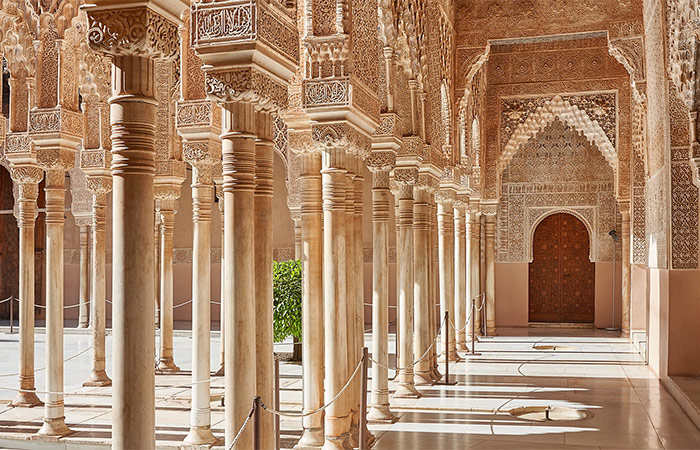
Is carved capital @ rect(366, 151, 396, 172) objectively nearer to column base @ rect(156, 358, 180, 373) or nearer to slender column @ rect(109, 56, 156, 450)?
slender column @ rect(109, 56, 156, 450)

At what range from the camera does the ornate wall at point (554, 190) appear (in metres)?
17.5

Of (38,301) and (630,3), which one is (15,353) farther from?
(630,3)

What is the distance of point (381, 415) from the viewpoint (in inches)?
300

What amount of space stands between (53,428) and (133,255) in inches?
180

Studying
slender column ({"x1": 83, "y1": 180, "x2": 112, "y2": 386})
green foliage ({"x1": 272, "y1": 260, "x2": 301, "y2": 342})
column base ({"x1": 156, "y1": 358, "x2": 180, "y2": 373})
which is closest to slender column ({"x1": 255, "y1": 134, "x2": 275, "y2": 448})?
slender column ({"x1": 83, "y1": 180, "x2": 112, "y2": 386})

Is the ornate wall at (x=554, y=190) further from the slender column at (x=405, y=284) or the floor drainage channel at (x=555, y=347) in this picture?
the slender column at (x=405, y=284)

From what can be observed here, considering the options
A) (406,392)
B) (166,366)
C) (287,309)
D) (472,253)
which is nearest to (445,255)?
(287,309)

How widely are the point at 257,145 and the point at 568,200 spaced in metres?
14.2

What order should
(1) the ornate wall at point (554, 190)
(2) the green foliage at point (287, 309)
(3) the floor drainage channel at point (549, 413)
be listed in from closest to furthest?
(3) the floor drainage channel at point (549, 413)
(2) the green foliage at point (287, 309)
(1) the ornate wall at point (554, 190)

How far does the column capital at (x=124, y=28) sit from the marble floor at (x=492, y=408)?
13.9 feet

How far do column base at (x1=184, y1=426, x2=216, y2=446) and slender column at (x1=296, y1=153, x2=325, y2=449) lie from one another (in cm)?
91

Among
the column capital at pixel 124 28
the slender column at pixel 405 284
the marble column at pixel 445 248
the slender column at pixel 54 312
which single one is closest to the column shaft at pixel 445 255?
the marble column at pixel 445 248

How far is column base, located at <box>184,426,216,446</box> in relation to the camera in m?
6.58

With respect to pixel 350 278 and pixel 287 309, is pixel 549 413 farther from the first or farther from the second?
pixel 287 309
